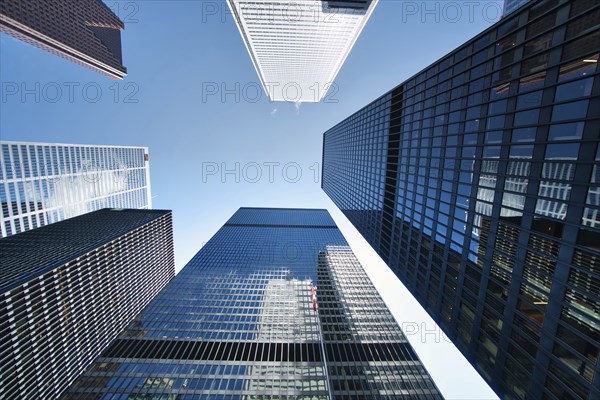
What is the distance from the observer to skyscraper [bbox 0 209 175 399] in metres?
73.2

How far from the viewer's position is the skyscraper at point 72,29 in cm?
10531

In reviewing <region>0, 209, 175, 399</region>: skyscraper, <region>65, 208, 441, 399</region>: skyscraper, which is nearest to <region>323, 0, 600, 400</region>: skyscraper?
<region>65, 208, 441, 399</region>: skyscraper

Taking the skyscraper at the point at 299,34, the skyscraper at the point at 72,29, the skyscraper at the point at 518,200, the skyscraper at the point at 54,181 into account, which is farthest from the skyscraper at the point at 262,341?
the skyscraper at the point at 72,29

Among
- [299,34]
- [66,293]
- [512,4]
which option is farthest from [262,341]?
[512,4]

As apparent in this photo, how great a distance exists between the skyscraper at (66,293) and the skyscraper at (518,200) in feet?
341

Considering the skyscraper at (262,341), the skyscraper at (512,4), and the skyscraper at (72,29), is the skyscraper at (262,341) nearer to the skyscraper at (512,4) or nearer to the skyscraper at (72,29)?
the skyscraper at (512,4)

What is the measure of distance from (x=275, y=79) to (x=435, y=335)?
425 feet

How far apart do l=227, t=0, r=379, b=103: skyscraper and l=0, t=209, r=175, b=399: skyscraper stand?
99938mm

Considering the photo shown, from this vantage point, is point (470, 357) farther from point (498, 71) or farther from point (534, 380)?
point (498, 71)

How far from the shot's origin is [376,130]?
55.4 metres

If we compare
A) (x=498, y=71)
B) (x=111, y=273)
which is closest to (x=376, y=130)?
(x=498, y=71)

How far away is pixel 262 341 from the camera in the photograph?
202 ft

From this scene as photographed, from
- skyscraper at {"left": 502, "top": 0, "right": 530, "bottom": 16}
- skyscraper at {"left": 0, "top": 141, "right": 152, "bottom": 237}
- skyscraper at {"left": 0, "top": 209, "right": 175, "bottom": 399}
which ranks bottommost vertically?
skyscraper at {"left": 0, "top": 209, "right": 175, "bottom": 399}

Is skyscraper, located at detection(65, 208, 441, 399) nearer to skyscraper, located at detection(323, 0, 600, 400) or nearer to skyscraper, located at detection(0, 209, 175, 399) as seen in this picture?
skyscraper, located at detection(323, 0, 600, 400)
